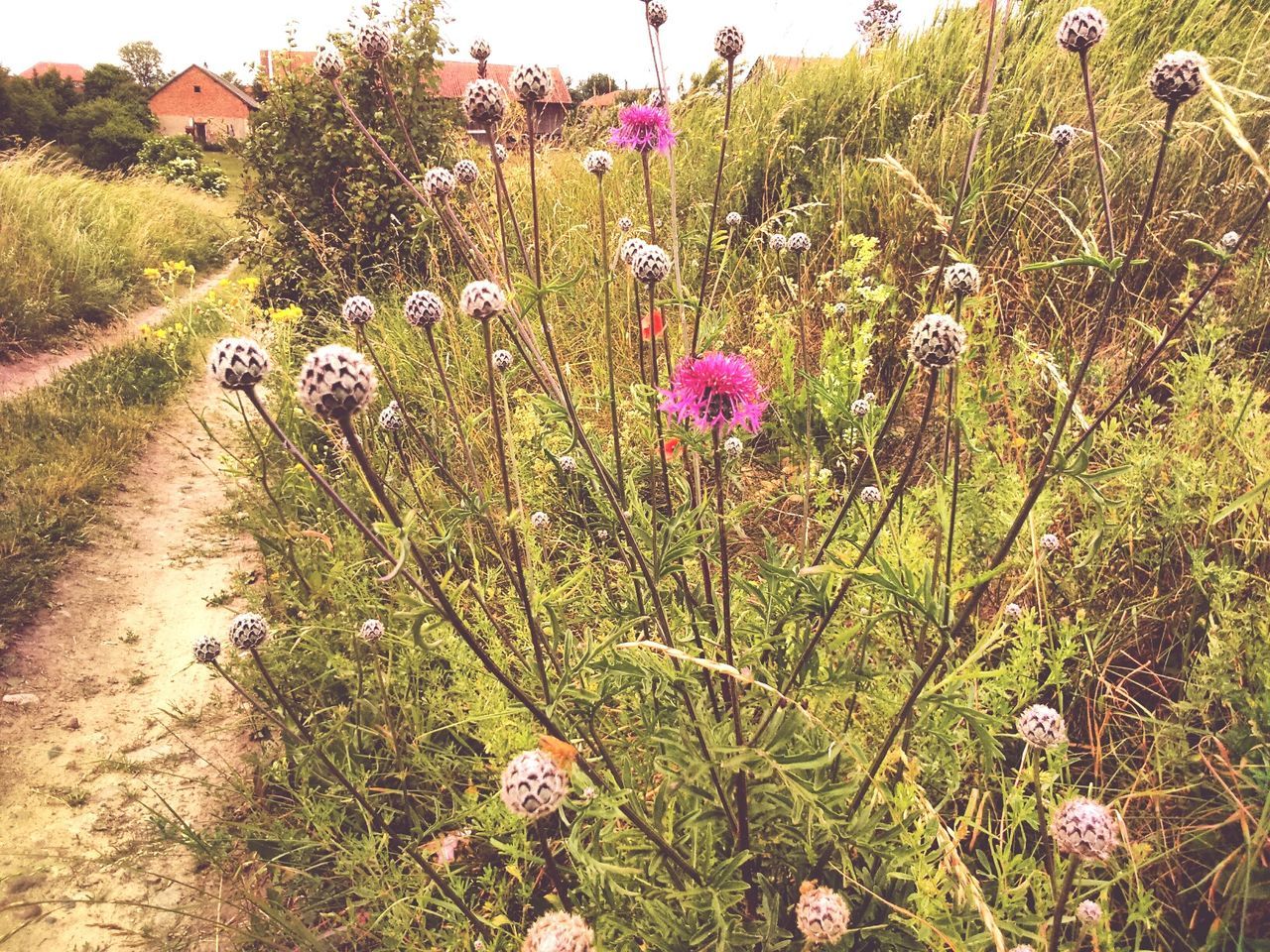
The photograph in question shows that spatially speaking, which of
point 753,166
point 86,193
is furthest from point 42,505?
point 86,193

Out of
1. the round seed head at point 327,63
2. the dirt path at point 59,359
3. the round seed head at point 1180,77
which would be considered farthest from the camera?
the dirt path at point 59,359

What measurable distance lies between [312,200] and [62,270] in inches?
182

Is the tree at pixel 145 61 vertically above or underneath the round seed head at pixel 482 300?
above

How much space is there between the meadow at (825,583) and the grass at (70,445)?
141 cm

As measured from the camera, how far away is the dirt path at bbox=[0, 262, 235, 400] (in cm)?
688

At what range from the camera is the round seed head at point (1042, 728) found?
148cm

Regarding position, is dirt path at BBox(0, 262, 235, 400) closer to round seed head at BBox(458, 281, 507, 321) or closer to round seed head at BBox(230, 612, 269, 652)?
round seed head at BBox(230, 612, 269, 652)

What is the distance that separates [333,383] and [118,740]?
10.6 feet

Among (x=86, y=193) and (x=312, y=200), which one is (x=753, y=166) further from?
(x=86, y=193)

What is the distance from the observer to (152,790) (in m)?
3.01

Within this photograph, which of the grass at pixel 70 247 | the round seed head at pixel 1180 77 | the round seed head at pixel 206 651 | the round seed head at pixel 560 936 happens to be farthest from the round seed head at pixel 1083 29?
the grass at pixel 70 247

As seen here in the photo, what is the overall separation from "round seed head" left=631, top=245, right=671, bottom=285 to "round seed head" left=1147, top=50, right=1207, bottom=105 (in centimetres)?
100

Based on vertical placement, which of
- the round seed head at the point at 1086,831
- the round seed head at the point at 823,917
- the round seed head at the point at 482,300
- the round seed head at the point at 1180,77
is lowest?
the round seed head at the point at 823,917

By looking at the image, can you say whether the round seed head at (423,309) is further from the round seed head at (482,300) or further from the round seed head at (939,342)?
the round seed head at (939,342)
